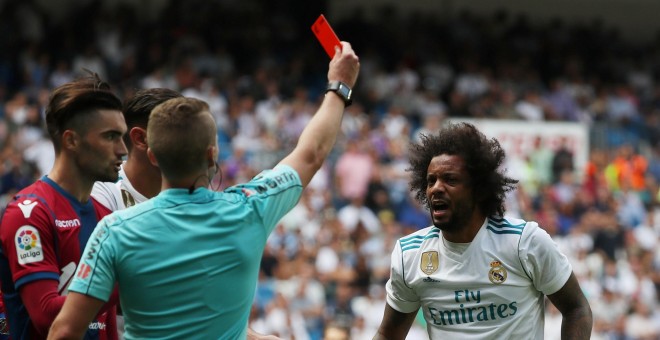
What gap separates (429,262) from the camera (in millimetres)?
4988

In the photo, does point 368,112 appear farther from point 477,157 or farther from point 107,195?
point 107,195

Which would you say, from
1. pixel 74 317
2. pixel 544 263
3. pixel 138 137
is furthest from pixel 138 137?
pixel 544 263

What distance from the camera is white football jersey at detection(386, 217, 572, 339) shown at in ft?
15.7

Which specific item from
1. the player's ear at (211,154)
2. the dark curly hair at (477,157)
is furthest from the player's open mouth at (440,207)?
the player's ear at (211,154)

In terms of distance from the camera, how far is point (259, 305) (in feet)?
44.7

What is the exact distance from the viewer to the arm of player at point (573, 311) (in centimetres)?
476

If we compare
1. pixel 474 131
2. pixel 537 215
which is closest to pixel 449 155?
pixel 474 131

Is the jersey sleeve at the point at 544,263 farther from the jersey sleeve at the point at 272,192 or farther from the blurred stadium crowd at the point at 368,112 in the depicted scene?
the blurred stadium crowd at the point at 368,112

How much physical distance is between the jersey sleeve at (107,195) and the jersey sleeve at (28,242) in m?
0.55

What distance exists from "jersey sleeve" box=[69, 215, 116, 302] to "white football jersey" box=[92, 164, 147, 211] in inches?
40.6

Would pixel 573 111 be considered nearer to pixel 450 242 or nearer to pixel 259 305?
pixel 259 305

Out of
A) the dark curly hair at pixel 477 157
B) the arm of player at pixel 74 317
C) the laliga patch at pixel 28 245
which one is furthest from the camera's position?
the dark curly hair at pixel 477 157

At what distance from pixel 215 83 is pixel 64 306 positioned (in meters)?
15.3

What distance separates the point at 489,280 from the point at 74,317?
217 cm
